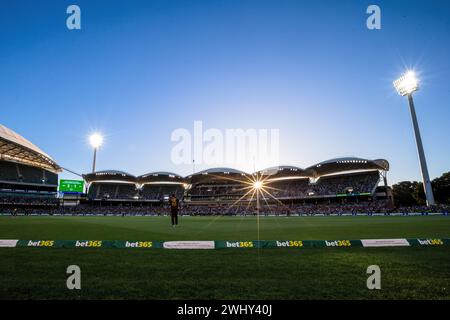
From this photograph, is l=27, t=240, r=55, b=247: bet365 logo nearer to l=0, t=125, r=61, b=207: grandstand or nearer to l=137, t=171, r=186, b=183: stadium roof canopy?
l=0, t=125, r=61, b=207: grandstand

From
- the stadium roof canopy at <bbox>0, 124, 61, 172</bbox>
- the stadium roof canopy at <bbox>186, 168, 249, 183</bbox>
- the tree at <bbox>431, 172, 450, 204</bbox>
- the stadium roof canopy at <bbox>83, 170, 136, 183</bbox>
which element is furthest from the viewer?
the stadium roof canopy at <bbox>186, 168, 249, 183</bbox>

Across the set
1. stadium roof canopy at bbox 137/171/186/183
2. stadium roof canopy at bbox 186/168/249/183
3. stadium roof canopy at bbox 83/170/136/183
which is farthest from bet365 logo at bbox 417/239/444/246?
stadium roof canopy at bbox 83/170/136/183

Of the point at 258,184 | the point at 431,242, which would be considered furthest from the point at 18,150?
the point at 431,242

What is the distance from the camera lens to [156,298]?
11.6ft

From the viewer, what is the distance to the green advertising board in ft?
227

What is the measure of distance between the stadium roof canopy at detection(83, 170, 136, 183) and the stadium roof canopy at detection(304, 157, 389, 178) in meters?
60.9

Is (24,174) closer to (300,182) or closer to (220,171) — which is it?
(220,171)

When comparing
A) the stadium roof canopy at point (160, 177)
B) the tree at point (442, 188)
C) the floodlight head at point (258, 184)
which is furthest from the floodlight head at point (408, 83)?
the stadium roof canopy at point (160, 177)

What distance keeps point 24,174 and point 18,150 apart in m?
22.0

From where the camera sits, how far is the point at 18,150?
214ft
